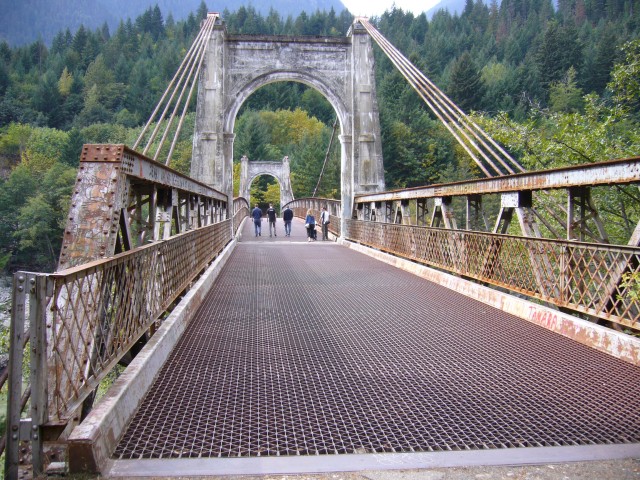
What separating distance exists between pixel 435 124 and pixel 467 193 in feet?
155

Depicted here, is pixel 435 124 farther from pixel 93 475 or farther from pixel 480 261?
pixel 93 475

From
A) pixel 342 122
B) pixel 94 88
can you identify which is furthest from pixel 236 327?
pixel 94 88

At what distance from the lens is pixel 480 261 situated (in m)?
6.94

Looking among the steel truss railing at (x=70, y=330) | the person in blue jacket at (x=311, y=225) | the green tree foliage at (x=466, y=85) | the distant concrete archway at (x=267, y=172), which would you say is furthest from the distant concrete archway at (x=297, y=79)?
the green tree foliage at (x=466, y=85)

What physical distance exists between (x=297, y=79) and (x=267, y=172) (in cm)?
3587

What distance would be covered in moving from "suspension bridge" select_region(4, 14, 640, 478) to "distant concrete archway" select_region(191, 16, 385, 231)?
9.72 meters

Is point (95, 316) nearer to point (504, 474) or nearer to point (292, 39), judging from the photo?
point (504, 474)

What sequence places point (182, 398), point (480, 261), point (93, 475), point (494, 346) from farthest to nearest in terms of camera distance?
point (480, 261) < point (494, 346) < point (182, 398) < point (93, 475)

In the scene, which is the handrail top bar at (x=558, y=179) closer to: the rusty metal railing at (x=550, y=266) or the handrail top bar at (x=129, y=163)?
the rusty metal railing at (x=550, y=266)

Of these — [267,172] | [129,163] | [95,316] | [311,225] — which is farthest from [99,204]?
[267,172]

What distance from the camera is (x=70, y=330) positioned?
256 cm

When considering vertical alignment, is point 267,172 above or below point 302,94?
below

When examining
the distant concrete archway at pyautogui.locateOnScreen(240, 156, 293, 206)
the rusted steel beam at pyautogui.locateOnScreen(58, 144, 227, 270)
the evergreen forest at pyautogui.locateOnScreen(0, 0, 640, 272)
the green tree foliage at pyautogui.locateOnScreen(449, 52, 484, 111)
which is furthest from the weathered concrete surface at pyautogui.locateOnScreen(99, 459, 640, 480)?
the green tree foliage at pyautogui.locateOnScreen(449, 52, 484, 111)

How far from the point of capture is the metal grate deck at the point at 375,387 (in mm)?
2805
